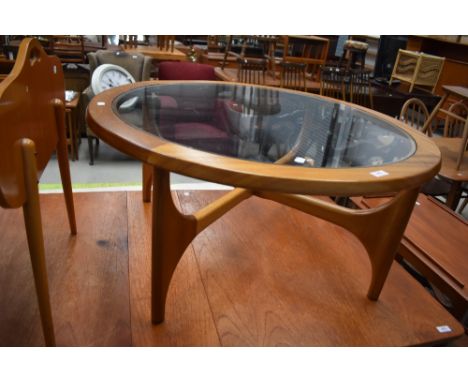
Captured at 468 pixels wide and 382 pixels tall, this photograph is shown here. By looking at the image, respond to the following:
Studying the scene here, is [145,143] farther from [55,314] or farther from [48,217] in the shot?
[48,217]

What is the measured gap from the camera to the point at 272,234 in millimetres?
1604

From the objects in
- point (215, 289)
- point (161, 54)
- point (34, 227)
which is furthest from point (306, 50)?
point (34, 227)

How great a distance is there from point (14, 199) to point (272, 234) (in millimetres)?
1053

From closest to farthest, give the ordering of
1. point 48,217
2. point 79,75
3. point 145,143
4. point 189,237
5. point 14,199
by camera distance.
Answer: point 14,199, point 145,143, point 189,237, point 48,217, point 79,75

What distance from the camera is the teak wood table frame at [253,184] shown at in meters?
0.78

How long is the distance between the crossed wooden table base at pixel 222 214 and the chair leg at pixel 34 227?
25 centimetres

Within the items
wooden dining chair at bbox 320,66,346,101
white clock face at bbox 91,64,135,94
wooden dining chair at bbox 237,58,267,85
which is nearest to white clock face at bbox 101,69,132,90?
white clock face at bbox 91,64,135,94

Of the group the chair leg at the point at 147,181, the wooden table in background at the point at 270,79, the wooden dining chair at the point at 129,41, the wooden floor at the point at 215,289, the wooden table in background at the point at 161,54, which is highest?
the wooden dining chair at the point at 129,41

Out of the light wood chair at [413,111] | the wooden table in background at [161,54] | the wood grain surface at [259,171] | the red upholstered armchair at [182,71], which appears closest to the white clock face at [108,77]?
the red upholstered armchair at [182,71]

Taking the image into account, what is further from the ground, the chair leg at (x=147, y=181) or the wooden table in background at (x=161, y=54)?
the wooden table in background at (x=161, y=54)

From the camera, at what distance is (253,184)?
765 millimetres

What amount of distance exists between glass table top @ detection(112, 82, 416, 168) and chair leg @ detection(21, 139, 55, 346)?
0.93 feet

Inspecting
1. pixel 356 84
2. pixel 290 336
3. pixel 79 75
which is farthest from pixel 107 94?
pixel 356 84

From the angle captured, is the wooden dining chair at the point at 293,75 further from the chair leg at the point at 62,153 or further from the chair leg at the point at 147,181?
the chair leg at the point at 62,153
